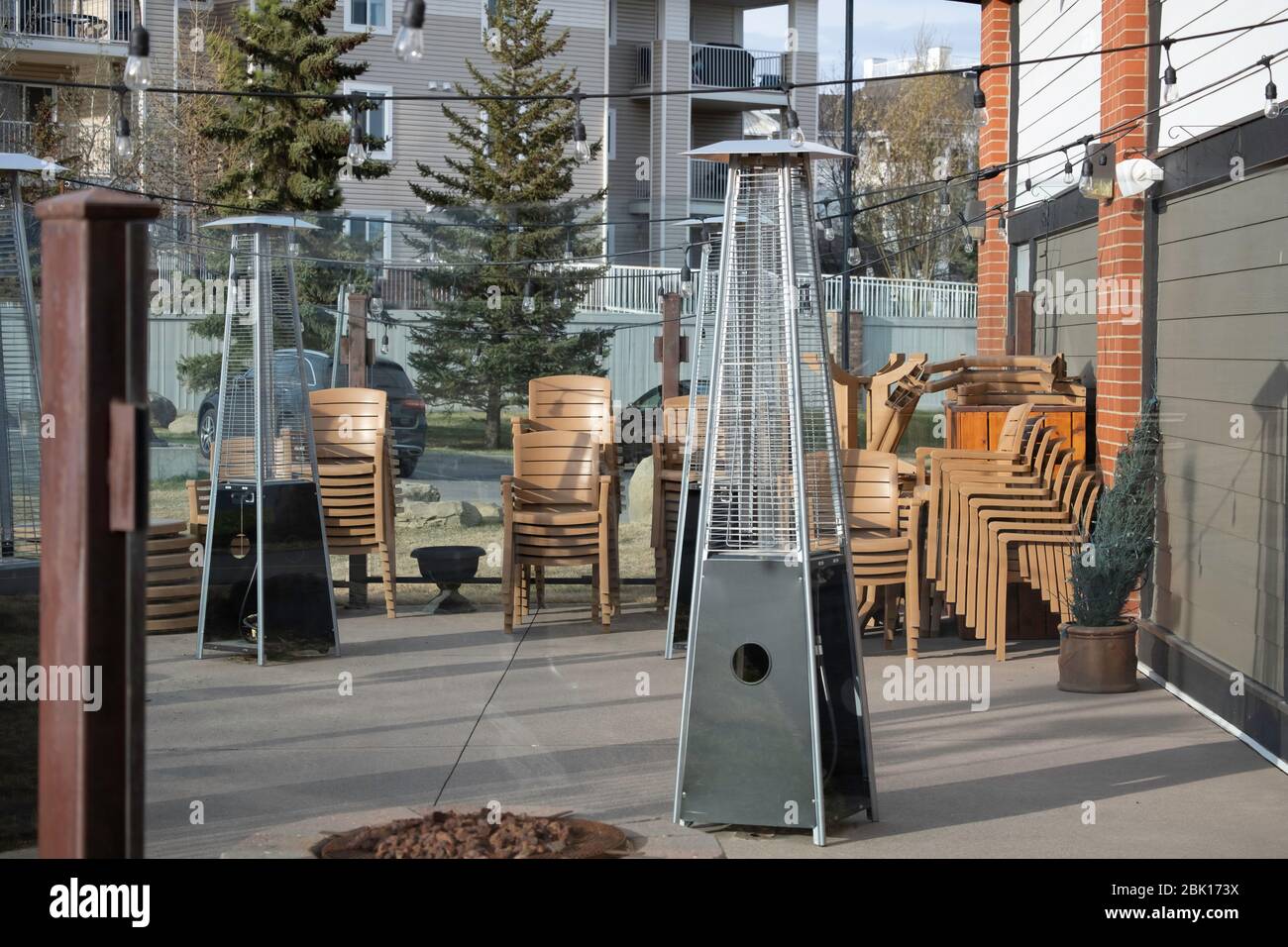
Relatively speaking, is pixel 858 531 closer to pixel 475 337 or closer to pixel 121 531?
pixel 475 337

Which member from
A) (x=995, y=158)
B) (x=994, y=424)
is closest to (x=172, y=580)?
(x=994, y=424)

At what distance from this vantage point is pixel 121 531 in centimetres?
232

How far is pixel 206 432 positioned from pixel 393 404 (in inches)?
69.9

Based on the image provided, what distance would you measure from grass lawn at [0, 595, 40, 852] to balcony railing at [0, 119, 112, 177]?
17581mm

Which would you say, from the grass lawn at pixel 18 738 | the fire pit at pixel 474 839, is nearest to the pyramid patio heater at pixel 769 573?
the fire pit at pixel 474 839

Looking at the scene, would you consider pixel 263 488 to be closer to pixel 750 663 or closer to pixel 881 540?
pixel 881 540

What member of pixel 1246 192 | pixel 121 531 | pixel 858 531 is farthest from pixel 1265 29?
pixel 121 531

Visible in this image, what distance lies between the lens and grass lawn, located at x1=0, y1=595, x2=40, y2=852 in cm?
516

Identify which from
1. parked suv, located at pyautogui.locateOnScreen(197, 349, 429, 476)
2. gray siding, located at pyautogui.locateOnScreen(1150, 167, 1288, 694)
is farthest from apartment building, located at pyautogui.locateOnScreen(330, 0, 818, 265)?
gray siding, located at pyautogui.locateOnScreen(1150, 167, 1288, 694)

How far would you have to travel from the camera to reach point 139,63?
6723mm

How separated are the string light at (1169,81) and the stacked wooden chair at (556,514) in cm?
391

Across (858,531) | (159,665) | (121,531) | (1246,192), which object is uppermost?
(1246,192)

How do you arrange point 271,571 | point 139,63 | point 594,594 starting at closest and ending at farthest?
point 139,63
point 271,571
point 594,594
